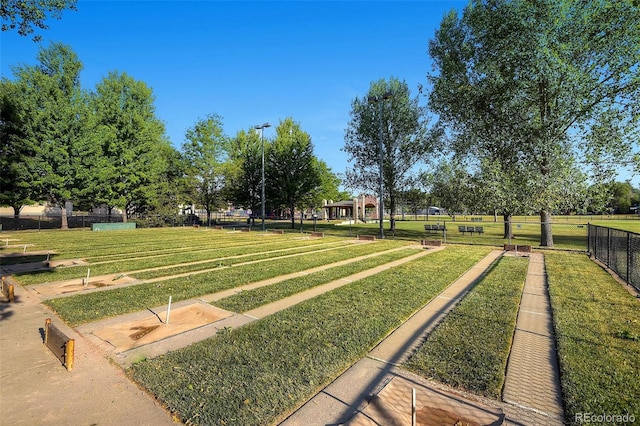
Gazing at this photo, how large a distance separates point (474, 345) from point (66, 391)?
5142 millimetres

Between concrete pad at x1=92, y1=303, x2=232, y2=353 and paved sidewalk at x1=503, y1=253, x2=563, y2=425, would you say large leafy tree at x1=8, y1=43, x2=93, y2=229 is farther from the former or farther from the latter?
paved sidewalk at x1=503, y1=253, x2=563, y2=425

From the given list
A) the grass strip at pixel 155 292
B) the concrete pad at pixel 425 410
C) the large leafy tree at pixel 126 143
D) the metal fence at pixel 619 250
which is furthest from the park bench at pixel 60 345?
the large leafy tree at pixel 126 143

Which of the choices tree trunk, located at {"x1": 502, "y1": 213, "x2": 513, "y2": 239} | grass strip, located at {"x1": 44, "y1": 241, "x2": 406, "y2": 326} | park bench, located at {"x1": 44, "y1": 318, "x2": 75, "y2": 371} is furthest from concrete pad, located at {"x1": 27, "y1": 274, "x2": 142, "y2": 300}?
tree trunk, located at {"x1": 502, "y1": 213, "x2": 513, "y2": 239}

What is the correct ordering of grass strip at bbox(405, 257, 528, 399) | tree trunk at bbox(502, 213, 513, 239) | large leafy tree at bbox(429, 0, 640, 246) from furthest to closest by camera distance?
tree trunk at bbox(502, 213, 513, 239) < large leafy tree at bbox(429, 0, 640, 246) < grass strip at bbox(405, 257, 528, 399)

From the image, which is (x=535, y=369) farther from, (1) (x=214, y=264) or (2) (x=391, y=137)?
(2) (x=391, y=137)

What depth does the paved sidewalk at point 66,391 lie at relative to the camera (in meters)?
3.01

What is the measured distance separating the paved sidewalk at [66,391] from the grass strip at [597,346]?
4259mm

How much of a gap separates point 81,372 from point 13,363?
1076 millimetres

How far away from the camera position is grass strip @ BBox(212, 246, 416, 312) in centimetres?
657

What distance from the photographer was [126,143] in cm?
3216

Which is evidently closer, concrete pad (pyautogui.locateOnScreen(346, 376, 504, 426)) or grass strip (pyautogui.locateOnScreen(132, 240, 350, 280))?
concrete pad (pyautogui.locateOnScreen(346, 376, 504, 426))

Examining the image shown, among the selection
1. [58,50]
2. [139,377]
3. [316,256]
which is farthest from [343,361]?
[58,50]

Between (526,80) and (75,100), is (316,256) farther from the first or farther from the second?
(75,100)

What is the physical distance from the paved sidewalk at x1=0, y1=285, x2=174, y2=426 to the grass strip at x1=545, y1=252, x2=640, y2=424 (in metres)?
4.26
